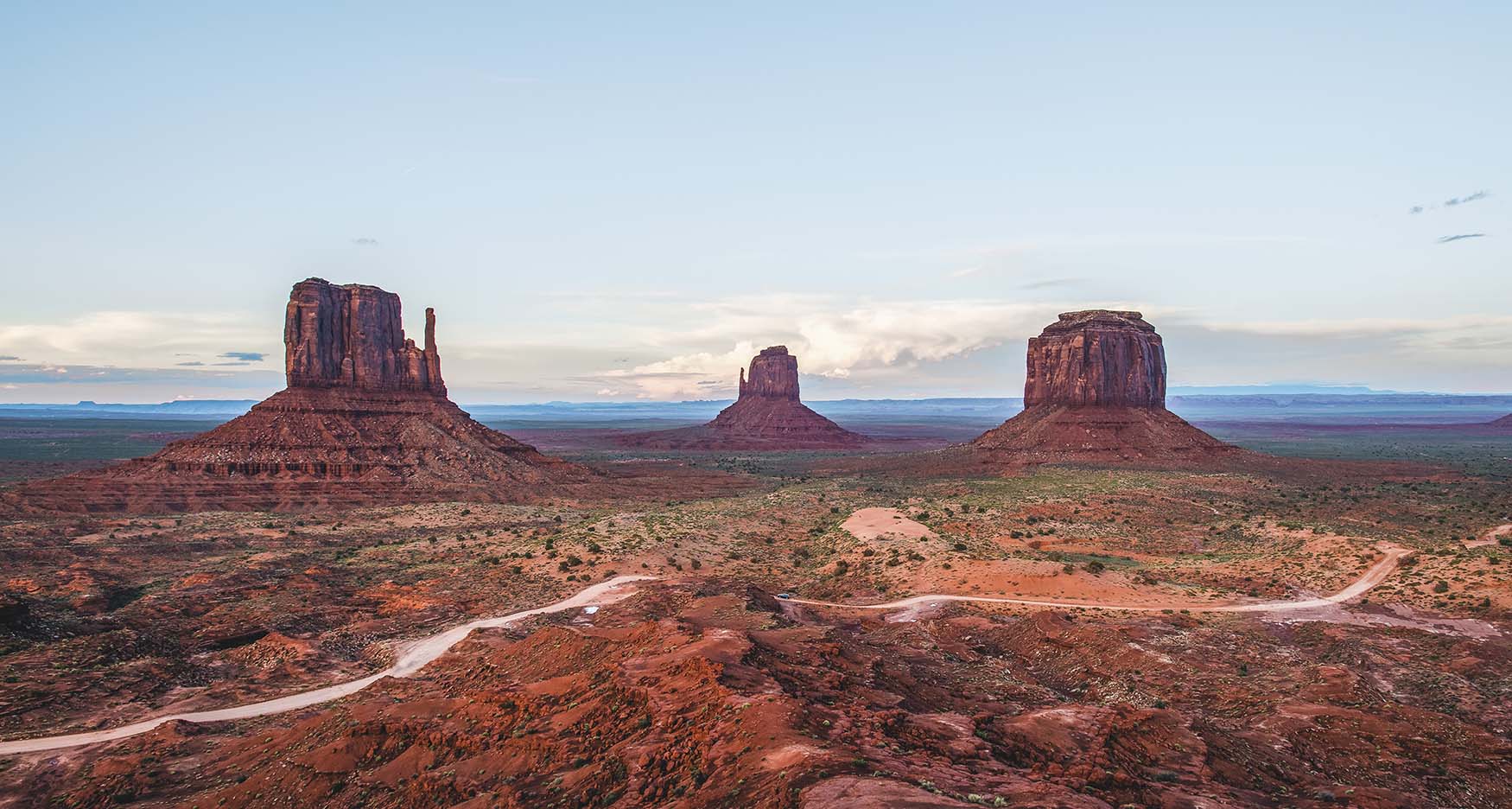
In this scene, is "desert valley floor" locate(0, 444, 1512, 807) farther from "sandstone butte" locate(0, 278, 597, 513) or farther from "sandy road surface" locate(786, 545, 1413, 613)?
"sandstone butte" locate(0, 278, 597, 513)

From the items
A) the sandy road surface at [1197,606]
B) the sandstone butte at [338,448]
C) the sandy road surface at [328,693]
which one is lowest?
the sandy road surface at [328,693]

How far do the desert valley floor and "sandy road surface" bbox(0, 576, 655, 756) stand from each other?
2.01ft

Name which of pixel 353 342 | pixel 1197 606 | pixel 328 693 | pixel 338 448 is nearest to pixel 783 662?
pixel 328 693

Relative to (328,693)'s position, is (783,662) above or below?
above

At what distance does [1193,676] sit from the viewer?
97.8 feet

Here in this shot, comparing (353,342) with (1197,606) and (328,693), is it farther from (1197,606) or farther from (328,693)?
(1197,606)

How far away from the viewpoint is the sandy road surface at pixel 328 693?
24.9 metres

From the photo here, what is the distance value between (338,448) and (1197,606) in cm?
8729

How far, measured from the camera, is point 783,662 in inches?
1006

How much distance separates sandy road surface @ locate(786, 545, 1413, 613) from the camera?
38.9 metres

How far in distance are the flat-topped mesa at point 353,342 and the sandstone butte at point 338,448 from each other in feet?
0.43

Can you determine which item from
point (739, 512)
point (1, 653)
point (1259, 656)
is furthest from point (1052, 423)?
point (1, 653)

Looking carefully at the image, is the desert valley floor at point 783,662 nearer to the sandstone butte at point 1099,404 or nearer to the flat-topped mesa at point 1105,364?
the sandstone butte at point 1099,404

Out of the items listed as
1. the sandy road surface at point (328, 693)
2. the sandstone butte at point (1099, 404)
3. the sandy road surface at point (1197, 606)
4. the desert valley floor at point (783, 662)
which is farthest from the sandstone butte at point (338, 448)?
the sandstone butte at point (1099, 404)
